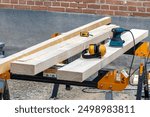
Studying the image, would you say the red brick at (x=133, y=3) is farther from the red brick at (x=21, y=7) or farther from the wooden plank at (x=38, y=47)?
the red brick at (x=21, y=7)

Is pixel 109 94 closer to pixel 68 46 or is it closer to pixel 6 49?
pixel 68 46

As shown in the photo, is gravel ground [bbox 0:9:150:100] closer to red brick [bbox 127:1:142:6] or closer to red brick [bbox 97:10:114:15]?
red brick [bbox 97:10:114:15]

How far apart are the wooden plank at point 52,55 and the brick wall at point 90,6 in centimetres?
254

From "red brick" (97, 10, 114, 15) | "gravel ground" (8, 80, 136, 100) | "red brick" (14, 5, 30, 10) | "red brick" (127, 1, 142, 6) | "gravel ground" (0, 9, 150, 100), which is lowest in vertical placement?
"gravel ground" (8, 80, 136, 100)

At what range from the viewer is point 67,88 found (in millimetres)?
7574

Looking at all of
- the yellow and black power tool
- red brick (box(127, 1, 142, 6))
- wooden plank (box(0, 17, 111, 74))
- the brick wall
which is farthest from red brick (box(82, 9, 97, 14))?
the yellow and black power tool

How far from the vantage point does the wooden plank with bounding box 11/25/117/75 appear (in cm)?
434

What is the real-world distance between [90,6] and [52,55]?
164 inches

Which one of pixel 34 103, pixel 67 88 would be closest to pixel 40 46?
pixel 34 103

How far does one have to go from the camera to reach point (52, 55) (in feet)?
15.4

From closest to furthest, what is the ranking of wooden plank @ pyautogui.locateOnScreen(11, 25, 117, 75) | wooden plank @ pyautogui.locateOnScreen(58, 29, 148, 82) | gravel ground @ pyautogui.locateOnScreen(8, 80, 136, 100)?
1. wooden plank @ pyautogui.locateOnScreen(58, 29, 148, 82)
2. wooden plank @ pyautogui.locateOnScreen(11, 25, 117, 75)
3. gravel ground @ pyautogui.locateOnScreen(8, 80, 136, 100)

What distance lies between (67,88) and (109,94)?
8.00 feet

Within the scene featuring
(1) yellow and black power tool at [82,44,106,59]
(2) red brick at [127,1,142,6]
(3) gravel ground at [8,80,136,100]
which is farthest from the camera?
(2) red brick at [127,1,142,6]

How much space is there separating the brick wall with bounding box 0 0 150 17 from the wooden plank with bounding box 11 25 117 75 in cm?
254
